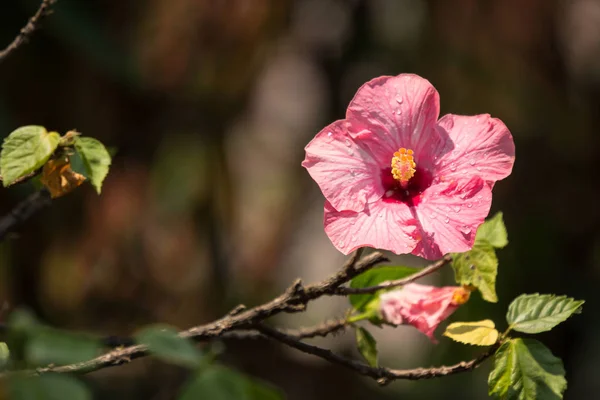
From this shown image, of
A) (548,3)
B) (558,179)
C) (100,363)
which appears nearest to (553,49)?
(548,3)

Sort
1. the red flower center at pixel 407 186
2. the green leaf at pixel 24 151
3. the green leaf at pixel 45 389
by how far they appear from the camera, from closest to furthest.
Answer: the green leaf at pixel 45 389, the green leaf at pixel 24 151, the red flower center at pixel 407 186

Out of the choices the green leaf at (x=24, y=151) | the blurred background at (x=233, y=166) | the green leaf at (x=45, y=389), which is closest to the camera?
the green leaf at (x=45, y=389)

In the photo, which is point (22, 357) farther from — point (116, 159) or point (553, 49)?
point (553, 49)

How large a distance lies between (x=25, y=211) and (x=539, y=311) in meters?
0.55

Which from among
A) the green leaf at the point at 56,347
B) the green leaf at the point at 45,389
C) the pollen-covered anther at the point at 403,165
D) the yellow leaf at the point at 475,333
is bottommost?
the yellow leaf at the point at 475,333

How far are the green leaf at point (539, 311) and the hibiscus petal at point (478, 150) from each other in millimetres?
117

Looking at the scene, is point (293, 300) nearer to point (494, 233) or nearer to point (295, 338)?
point (295, 338)

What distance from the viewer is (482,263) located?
73 centimetres

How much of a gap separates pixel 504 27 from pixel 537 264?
3.04 ft

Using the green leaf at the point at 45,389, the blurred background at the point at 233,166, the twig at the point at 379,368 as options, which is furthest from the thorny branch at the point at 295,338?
the blurred background at the point at 233,166

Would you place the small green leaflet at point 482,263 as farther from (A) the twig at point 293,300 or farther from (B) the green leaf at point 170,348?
(B) the green leaf at point 170,348

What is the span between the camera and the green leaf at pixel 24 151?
63 cm

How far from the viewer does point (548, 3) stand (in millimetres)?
2795

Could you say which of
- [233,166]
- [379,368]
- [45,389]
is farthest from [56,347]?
[233,166]
